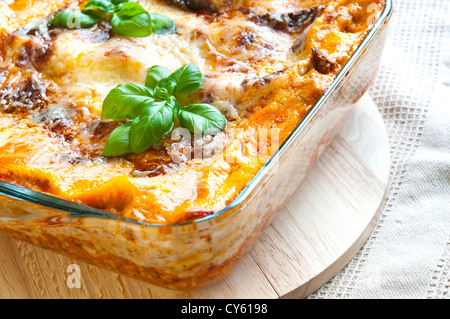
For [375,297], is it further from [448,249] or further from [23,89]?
[23,89]

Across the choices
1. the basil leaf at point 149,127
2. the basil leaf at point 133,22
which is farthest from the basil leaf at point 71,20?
the basil leaf at point 149,127

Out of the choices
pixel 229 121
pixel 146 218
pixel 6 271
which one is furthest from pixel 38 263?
pixel 229 121

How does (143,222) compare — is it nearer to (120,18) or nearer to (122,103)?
(122,103)

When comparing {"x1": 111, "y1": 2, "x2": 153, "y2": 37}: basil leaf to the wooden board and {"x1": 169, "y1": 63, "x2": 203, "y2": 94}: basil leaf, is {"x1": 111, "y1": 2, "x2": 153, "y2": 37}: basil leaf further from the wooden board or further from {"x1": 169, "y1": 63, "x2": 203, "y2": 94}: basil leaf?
the wooden board

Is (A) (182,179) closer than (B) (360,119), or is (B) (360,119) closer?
(A) (182,179)

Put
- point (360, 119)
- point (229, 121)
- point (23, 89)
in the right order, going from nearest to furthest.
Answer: point (229, 121) → point (23, 89) → point (360, 119)

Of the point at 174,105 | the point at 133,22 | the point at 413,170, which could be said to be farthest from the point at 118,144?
the point at 413,170

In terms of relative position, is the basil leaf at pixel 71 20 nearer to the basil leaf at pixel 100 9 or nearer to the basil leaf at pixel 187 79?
the basil leaf at pixel 100 9
